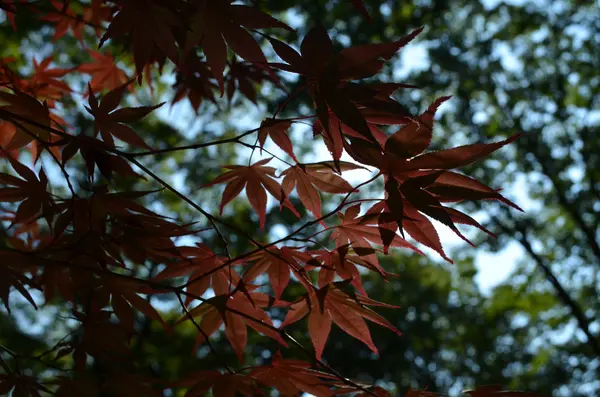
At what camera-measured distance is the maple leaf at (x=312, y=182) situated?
95 cm

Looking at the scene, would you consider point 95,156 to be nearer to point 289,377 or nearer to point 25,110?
point 25,110

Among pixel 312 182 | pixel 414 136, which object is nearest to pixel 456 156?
pixel 414 136

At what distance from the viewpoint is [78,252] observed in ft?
3.09

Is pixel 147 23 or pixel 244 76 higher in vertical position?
pixel 244 76

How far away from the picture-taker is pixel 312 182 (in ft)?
3.20

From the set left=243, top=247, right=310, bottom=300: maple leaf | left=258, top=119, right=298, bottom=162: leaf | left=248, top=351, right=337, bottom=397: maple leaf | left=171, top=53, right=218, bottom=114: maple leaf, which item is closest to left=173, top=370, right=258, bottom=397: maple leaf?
left=248, top=351, right=337, bottom=397: maple leaf

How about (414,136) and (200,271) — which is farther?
(200,271)

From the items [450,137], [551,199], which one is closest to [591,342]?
[551,199]

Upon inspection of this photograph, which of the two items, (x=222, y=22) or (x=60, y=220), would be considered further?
(x=60, y=220)

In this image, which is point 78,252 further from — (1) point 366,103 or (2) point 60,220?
(1) point 366,103

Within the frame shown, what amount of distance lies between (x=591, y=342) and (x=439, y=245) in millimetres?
6342

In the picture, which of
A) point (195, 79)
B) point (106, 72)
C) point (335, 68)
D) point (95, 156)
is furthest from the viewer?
point (106, 72)

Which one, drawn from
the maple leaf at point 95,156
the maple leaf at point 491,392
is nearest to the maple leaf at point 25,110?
the maple leaf at point 95,156

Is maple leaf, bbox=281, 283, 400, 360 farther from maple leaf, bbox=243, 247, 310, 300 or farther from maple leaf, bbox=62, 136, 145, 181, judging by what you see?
maple leaf, bbox=62, 136, 145, 181
